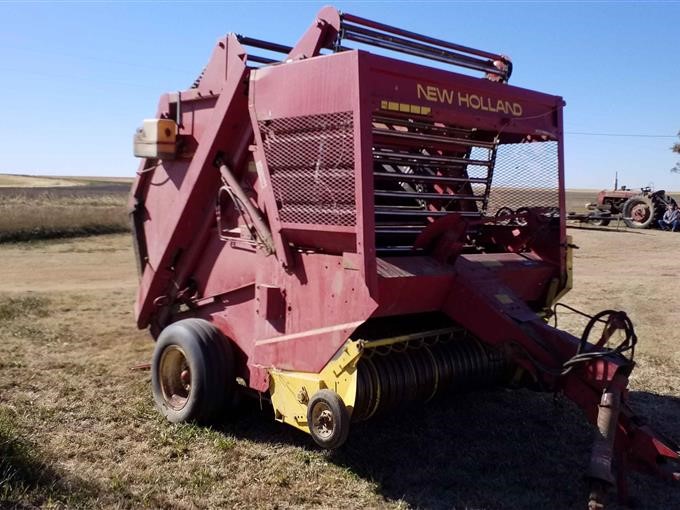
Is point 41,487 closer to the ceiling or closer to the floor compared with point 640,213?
closer to the floor

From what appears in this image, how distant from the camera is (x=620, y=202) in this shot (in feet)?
96.6

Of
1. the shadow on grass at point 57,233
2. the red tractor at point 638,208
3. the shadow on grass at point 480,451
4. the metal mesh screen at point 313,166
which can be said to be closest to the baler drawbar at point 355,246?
the metal mesh screen at point 313,166

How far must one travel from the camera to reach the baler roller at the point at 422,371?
4.25 metres

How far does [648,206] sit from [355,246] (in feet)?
86.4

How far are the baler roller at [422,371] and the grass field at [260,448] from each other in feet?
1.37

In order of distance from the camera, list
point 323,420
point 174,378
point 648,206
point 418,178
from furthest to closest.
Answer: point 648,206 < point 174,378 < point 418,178 < point 323,420

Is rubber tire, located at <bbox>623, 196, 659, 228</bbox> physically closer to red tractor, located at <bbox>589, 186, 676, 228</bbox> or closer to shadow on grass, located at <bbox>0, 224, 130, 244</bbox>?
red tractor, located at <bbox>589, 186, 676, 228</bbox>

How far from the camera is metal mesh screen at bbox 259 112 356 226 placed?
3.95 m

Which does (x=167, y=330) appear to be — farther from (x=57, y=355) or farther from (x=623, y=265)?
(x=623, y=265)

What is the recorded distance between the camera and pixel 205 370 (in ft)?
15.9

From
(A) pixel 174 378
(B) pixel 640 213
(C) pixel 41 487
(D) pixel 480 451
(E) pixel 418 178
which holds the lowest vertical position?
(D) pixel 480 451

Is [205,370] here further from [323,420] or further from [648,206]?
[648,206]

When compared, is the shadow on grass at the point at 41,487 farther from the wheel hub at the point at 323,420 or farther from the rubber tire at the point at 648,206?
the rubber tire at the point at 648,206

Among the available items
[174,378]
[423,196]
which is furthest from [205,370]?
[423,196]
